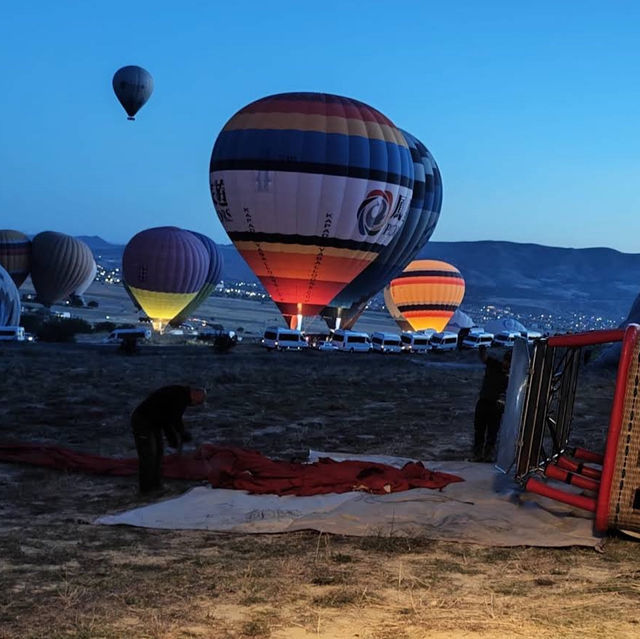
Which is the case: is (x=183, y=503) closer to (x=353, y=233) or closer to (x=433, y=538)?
(x=433, y=538)

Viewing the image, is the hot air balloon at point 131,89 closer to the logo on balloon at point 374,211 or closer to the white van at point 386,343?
the white van at point 386,343

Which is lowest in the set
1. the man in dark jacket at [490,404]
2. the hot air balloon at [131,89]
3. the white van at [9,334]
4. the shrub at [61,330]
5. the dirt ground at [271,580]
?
the shrub at [61,330]

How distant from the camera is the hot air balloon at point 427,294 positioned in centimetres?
7950

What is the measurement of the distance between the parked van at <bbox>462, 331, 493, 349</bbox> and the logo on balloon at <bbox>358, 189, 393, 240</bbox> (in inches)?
615

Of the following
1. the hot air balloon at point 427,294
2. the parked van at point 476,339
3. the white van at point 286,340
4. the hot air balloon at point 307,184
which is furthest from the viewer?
the hot air balloon at point 427,294

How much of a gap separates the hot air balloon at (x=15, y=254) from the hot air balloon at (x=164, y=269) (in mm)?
17856

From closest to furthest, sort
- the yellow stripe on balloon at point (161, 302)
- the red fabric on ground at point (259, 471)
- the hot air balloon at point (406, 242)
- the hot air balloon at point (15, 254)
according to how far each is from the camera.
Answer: the red fabric on ground at point (259, 471) → the hot air balloon at point (406, 242) → the yellow stripe on balloon at point (161, 302) → the hot air balloon at point (15, 254)

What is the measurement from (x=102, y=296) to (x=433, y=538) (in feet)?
522

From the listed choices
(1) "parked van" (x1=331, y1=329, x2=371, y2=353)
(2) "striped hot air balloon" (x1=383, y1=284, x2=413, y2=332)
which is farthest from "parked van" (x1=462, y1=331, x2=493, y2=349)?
(2) "striped hot air balloon" (x1=383, y1=284, x2=413, y2=332)

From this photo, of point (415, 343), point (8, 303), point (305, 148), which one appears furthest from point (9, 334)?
point (415, 343)

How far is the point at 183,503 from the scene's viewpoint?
10875 millimetres

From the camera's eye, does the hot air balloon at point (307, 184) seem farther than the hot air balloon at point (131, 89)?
No

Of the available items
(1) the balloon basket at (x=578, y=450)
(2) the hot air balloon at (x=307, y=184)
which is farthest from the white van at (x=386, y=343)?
(1) the balloon basket at (x=578, y=450)

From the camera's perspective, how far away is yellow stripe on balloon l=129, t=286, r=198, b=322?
72.9 m
